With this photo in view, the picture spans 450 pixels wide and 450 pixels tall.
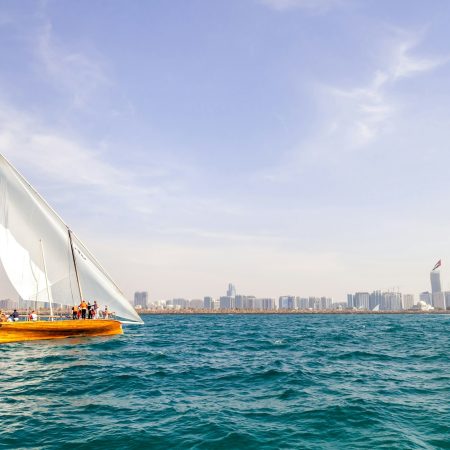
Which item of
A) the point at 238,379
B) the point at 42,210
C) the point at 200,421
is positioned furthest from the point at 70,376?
the point at 42,210

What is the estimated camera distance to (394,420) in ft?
38.0

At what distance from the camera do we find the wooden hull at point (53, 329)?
1238 inches

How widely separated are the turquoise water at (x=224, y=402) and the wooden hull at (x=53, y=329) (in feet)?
24.4

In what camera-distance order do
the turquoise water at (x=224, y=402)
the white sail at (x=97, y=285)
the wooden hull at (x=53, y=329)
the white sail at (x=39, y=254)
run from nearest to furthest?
the turquoise water at (x=224, y=402)
the wooden hull at (x=53, y=329)
the white sail at (x=39, y=254)
the white sail at (x=97, y=285)

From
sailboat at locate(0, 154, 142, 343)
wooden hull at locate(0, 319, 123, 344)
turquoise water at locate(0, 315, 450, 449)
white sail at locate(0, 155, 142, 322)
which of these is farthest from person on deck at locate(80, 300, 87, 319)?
turquoise water at locate(0, 315, 450, 449)

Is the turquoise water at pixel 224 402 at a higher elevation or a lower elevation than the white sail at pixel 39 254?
lower

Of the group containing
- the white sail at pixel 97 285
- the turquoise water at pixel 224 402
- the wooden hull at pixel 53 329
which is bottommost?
the turquoise water at pixel 224 402

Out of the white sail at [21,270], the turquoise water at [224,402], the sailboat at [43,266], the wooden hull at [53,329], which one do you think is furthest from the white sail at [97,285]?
the turquoise water at [224,402]

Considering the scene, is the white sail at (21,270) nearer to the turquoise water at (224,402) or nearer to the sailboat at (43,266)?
the sailboat at (43,266)

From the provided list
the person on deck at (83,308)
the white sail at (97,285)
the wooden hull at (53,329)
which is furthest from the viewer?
the white sail at (97,285)

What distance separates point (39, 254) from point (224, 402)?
89.7ft

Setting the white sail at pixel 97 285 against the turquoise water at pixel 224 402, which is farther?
the white sail at pixel 97 285

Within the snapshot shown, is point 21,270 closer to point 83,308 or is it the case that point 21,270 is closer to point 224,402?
point 83,308

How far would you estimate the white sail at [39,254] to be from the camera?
33.7 metres
